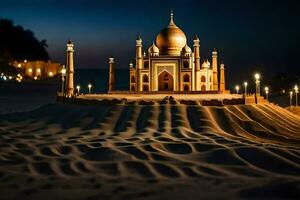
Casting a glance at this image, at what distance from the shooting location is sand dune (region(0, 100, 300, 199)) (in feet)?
19.7

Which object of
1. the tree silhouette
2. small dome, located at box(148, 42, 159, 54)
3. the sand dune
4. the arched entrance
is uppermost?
the tree silhouette

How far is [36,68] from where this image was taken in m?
59.4

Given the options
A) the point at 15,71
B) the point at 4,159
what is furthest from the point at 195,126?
the point at 15,71

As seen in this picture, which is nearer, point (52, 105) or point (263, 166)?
point (263, 166)

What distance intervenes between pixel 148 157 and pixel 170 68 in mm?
24729

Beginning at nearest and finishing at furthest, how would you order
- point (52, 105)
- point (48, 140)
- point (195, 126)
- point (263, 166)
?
point (263, 166)
point (48, 140)
point (195, 126)
point (52, 105)

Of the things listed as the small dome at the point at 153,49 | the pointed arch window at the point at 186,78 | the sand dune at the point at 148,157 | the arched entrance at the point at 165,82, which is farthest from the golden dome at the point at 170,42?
the sand dune at the point at 148,157

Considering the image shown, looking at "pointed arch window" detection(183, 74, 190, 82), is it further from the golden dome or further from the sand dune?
the sand dune

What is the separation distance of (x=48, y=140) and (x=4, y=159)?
3.01 metres

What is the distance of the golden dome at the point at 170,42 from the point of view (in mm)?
34531

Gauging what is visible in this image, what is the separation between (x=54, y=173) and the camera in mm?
7184

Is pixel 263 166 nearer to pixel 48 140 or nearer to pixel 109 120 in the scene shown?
pixel 48 140

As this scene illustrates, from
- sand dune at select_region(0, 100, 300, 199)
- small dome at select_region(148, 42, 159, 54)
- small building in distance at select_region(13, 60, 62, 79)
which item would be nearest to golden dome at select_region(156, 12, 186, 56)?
small dome at select_region(148, 42, 159, 54)

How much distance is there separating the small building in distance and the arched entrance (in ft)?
100
